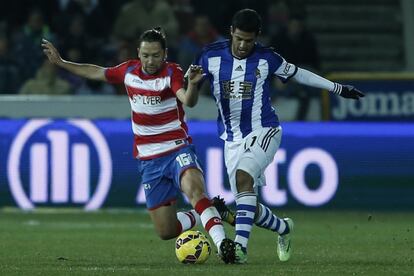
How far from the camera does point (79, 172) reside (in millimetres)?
16547

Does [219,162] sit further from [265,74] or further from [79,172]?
[265,74]

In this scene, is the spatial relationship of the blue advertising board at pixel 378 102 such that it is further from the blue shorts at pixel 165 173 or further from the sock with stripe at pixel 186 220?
the blue shorts at pixel 165 173

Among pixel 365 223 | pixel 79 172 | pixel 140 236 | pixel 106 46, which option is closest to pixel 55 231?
pixel 140 236

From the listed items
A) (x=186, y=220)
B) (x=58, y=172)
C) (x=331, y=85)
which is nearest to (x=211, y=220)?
(x=186, y=220)

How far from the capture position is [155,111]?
11016 millimetres

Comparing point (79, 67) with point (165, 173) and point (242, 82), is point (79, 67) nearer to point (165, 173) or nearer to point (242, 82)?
point (165, 173)

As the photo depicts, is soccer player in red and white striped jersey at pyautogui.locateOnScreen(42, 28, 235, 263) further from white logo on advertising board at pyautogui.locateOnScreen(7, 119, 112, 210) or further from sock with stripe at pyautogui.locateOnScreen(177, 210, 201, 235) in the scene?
white logo on advertising board at pyautogui.locateOnScreen(7, 119, 112, 210)

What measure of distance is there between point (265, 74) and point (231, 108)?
39cm

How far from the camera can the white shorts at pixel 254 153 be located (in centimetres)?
1089

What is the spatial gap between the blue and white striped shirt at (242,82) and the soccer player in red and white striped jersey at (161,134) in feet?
1.11

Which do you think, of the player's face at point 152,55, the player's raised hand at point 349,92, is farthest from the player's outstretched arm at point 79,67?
the player's raised hand at point 349,92

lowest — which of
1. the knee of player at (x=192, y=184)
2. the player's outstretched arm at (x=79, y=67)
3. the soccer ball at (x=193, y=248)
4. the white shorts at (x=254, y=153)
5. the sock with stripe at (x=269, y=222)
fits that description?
the soccer ball at (x=193, y=248)

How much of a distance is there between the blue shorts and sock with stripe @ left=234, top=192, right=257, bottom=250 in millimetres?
431

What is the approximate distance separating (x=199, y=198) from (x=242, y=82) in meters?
1.05
